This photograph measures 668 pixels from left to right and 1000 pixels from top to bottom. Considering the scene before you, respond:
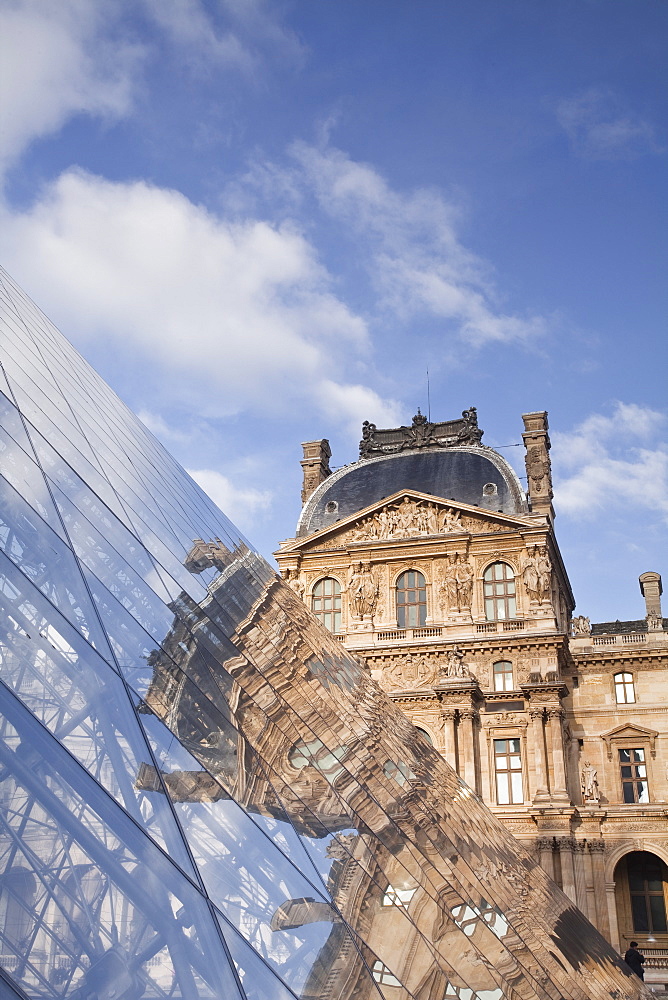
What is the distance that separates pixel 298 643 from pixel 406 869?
20.1ft

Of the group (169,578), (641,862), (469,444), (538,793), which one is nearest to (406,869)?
(169,578)

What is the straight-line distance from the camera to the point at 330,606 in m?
34.0

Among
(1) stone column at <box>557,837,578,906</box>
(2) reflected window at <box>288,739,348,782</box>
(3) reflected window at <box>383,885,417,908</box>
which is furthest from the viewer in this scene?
(1) stone column at <box>557,837,578,906</box>

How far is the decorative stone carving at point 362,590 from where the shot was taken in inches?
1302

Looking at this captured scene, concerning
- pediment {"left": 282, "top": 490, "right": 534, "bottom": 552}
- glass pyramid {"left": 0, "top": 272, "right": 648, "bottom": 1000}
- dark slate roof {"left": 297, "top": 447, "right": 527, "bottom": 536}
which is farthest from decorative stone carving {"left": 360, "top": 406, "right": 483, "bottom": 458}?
glass pyramid {"left": 0, "top": 272, "right": 648, "bottom": 1000}

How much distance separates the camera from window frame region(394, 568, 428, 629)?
32875 mm

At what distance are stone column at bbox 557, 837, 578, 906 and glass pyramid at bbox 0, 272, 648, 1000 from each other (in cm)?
1461

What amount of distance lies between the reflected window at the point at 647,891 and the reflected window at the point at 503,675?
20.5ft

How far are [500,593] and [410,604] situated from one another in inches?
123

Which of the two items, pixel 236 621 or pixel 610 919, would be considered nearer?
pixel 236 621

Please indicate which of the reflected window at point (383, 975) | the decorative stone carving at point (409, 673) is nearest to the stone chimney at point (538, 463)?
the decorative stone carving at point (409, 673)

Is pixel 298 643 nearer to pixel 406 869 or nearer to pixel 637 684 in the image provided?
pixel 406 869

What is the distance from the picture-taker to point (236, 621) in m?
11.6

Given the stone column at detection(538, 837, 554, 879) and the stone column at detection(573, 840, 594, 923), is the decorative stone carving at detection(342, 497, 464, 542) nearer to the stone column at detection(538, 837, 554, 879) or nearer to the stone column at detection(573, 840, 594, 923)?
the stone column at detection(538, 837, 554, 879)
